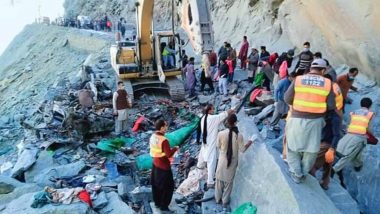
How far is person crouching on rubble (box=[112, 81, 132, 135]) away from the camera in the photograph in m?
10.2

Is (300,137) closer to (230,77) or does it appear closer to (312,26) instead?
(230,77)

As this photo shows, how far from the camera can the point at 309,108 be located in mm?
4449

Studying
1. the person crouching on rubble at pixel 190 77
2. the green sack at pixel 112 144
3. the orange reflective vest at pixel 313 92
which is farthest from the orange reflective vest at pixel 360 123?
the person crouching on rubble at pixel 190 77

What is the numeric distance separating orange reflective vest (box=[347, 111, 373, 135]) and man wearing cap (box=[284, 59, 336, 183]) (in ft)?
5.60

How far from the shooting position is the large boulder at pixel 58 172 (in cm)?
786

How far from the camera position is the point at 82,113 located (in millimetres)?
10625

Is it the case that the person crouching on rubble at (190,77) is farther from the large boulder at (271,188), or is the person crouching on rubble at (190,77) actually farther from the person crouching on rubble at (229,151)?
the person crouching on rubble at (229,151)

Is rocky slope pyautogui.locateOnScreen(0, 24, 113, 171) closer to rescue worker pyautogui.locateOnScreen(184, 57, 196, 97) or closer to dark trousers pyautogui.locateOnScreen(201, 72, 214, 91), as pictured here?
rescue worker pyautogui.locateOnScreen(184, 57, 196, 97)

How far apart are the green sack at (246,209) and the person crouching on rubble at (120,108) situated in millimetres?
5375

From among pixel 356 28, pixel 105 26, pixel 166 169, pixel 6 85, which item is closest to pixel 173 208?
pixel 166 169

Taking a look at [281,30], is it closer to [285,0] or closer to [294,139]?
[285,0]

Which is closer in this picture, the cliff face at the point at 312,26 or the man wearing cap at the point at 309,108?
the man wearing cap at the point at 309,108

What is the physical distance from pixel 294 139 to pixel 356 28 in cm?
661

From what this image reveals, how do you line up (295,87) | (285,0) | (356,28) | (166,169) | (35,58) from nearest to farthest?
(295,87) < (166,169) < (356,28) < (285,0) < (35,58)
